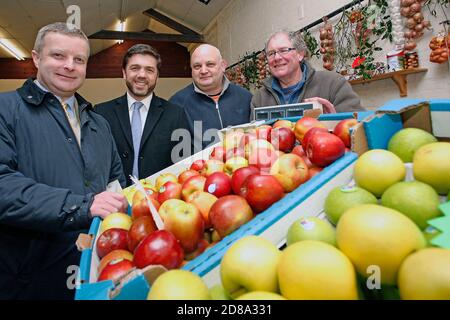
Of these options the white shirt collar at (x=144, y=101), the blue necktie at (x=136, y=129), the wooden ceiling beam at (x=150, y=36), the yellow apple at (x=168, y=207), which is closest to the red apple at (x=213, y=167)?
the yellow apple at (x=168, y=207)

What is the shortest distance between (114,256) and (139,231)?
0.32ft

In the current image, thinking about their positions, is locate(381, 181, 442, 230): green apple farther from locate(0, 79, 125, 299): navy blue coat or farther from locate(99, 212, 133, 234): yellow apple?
locate(0, 79, 125, 299): navy blue coat

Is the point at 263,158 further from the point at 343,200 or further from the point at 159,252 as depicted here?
the point at 159,252

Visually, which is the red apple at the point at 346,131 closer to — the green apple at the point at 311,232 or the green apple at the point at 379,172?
the green apple at the point at 379,172

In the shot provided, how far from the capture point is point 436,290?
52 centimetres

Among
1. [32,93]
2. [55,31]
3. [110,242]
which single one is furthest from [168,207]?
[55,31]

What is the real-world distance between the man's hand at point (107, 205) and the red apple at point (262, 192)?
21.9 inches

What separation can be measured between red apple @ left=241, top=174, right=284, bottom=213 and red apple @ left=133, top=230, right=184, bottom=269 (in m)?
0.28

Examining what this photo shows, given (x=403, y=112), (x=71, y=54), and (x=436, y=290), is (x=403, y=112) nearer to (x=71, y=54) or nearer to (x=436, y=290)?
(x=436, y=290)

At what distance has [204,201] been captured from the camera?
104cm

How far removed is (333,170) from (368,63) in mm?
2752

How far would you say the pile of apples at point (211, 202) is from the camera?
2.68ft
